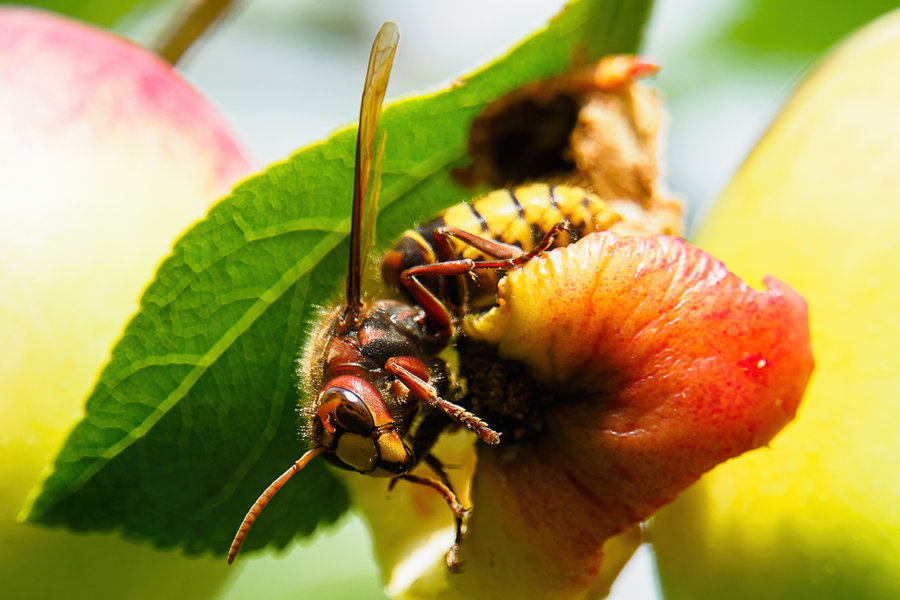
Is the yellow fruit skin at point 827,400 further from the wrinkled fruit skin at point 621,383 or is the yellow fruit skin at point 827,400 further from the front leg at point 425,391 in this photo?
the front leg at point 425,391

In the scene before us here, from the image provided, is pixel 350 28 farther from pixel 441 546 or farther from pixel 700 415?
pixel 700 415

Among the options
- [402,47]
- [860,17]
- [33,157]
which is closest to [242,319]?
[33,157]

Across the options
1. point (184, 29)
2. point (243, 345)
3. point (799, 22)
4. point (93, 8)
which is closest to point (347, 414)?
point (243, 345)

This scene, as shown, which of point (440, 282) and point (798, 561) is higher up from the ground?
point (440, 282)

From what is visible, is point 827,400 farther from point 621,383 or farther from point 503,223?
point 503,223

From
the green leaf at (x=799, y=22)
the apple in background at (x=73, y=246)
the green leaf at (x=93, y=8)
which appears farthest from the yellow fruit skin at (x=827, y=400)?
the green leaf at (x=93, y=8)

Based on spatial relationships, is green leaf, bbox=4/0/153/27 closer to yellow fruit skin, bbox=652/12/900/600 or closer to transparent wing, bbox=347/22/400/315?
transparent wing, bbox=347/22/400/315

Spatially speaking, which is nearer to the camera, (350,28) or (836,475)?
(836,475)
